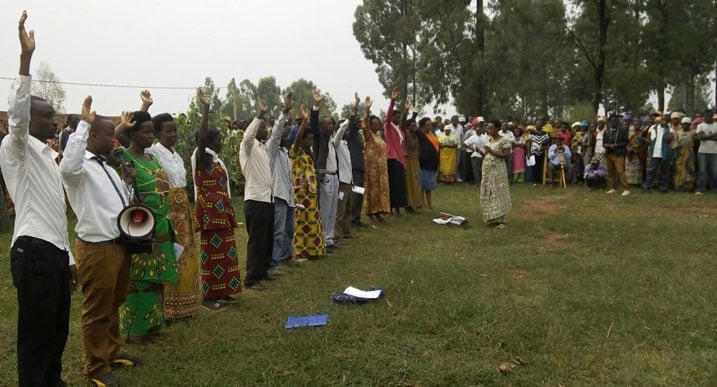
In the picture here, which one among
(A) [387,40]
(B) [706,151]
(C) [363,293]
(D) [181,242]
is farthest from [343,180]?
(A) [387,40]

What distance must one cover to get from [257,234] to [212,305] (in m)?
0.93

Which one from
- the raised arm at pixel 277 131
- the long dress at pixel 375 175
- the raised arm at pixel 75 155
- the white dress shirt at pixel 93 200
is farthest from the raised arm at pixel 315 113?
the raised arm at pixel 75 155

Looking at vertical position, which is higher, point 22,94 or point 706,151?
point 22,94

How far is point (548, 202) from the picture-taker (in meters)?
12.4

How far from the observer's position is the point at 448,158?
1614 centimetres

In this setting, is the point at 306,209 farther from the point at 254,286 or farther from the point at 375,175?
the point at 375,175

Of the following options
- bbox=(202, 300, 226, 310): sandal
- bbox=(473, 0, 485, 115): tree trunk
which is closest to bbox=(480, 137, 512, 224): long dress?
bbox=(202, 300, 226, 310): sandal

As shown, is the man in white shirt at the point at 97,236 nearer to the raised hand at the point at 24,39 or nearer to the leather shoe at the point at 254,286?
the raised hand at the point at 24,39

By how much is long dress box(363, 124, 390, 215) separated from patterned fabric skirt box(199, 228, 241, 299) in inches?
187

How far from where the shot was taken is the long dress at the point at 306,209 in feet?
23.8

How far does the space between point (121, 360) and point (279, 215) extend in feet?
9.26

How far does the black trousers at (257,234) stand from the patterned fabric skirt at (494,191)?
4.48 meters

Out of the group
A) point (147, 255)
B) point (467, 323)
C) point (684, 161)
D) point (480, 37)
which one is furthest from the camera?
point (480, 37)

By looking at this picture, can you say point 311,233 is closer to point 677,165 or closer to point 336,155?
point 336,155
